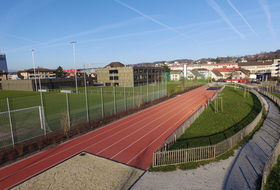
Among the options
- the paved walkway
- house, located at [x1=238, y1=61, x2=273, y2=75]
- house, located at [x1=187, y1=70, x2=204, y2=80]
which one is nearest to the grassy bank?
the paved walkway

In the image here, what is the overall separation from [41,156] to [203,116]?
15.8 m

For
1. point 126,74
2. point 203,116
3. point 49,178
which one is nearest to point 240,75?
point 126,74

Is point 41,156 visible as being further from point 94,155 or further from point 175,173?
point 175,173

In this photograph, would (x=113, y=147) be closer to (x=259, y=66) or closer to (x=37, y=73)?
(x=37, y=73)

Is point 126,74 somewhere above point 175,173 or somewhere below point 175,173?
above

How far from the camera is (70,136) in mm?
13867

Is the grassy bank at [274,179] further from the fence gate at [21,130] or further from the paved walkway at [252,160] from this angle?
the fence gate at [21,130]

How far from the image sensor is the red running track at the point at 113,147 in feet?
30.6

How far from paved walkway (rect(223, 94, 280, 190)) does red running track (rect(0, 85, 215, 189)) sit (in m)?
4.33

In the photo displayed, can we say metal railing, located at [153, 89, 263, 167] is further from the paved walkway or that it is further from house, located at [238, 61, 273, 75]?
house, located at [238, 61, 273, 75]

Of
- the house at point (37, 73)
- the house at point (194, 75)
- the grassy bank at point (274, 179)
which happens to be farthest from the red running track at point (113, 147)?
the house at point (37, 73)

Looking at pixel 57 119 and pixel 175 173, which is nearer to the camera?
pixel 175 173

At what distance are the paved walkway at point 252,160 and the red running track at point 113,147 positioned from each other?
14.2ft

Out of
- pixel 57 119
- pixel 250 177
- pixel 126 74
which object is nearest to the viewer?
pixel 250 177
